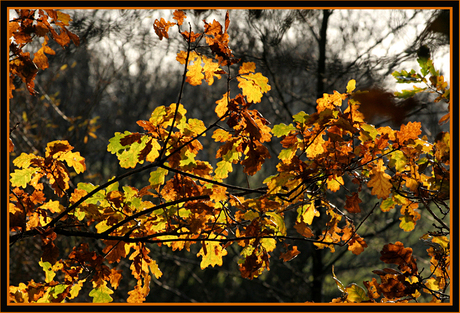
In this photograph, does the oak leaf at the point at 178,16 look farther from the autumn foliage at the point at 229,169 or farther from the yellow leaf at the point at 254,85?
the yellow leaf at the point at 254,85

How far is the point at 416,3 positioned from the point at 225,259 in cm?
832

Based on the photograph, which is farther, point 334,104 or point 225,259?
point 225,259

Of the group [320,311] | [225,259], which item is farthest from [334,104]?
[225,259]

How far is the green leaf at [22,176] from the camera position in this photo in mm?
1826

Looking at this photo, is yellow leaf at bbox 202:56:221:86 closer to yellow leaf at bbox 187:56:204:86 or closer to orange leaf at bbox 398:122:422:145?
yellow leaf at bbox 187:56:204:86

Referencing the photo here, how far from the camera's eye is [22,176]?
1.85 m

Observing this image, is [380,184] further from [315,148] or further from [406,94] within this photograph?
[406,94]

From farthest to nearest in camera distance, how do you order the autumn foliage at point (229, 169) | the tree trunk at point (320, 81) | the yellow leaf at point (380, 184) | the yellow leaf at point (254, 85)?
the tree trunk at point (320, 81)
the yellow leaf at point (254, 85)
the autumn foliage at point (229, 169)
the yellow leaf at point (380, 184)

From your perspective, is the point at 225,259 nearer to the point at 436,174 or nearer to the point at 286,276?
the point at 286,276

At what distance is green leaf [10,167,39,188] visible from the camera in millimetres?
1826

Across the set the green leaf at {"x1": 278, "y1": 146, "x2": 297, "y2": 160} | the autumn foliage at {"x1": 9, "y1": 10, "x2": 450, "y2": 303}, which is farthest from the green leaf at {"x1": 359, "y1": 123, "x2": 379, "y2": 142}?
the green leaf at {"x1": 278, "y1": 146, "x2": 297, "y2": 160}

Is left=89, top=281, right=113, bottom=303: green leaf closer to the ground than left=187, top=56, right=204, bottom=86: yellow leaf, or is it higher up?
closer to the ground

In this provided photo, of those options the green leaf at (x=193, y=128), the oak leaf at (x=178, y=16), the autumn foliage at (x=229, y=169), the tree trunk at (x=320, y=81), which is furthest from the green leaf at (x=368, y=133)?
the tree trunk at (x=320, y=81)

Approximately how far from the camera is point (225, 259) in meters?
9.11
